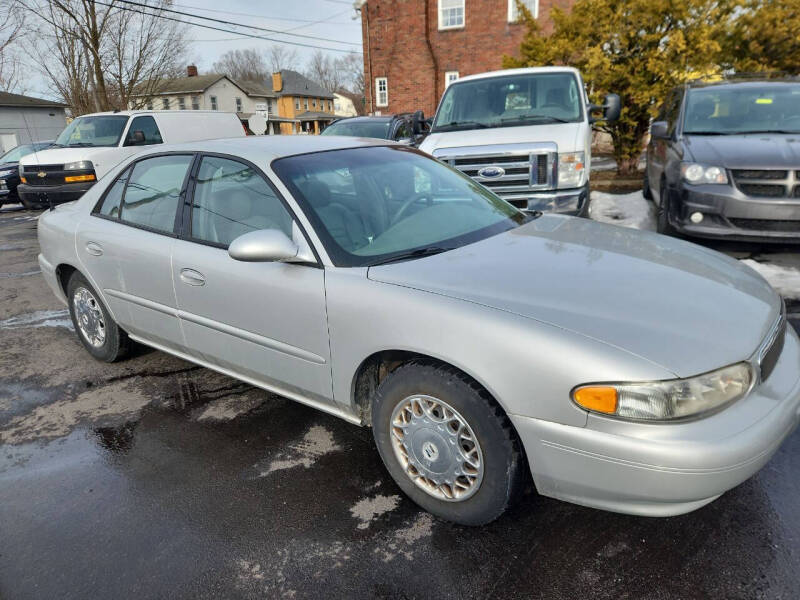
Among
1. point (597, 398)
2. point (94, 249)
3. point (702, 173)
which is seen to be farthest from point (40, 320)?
point (702, 173)

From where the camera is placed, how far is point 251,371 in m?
3.12

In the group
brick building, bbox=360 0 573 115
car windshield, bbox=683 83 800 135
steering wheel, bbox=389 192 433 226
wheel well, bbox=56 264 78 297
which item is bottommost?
wheel well, bbox=56 264 78 297

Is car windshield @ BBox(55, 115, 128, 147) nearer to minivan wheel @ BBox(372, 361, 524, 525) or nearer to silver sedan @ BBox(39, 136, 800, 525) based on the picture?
silver sedan @ BBox(39, 136, 800, 525)

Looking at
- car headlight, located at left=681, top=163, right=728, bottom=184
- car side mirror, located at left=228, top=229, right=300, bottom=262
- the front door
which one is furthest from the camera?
car headlight, located at left=681, top=163, right=728, bottom=184

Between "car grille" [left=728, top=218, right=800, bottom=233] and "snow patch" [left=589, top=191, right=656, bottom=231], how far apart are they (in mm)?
1902

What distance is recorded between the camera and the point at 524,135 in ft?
21.3

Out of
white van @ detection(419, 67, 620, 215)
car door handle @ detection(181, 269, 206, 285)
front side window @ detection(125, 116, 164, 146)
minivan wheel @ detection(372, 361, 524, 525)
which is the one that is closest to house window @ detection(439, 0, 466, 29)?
front side window @ detection(125, 116, 164, 146)

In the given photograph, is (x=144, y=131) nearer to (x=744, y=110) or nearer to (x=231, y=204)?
(x=231, y=204)

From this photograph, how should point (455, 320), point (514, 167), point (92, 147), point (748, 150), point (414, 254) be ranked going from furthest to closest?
point (92, 147), point (514, 167), point (748, 150), point (414, 254), point (455, 320)

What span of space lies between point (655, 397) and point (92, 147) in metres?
12.5

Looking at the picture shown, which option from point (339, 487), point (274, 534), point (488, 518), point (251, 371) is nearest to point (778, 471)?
point (488, 518)

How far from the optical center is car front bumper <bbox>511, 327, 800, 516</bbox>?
1.90 meters

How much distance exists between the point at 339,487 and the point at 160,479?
3.09 feet

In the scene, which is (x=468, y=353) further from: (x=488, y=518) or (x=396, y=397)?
(x=488, y=518)
